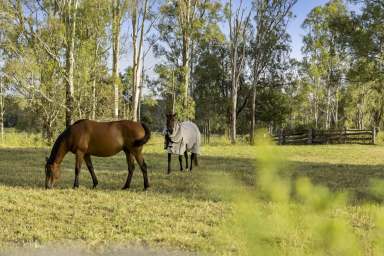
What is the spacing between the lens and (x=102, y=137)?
335 inches

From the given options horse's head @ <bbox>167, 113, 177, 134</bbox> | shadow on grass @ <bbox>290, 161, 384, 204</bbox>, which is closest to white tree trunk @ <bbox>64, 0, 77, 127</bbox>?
horse's head @ <bbox>167, 113, 177, 134</bbox>

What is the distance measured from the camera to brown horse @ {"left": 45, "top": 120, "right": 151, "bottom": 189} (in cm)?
845

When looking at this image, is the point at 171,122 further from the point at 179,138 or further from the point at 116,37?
the point at 116,37

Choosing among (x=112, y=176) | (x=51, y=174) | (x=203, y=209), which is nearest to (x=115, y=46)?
(x=112, y=176)

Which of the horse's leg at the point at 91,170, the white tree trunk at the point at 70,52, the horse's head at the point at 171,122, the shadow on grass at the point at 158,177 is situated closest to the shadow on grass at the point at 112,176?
the shadow on grass at the point at 158,177

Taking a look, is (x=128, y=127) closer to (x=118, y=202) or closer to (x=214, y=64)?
(x=118, y=202)

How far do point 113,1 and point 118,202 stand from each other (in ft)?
55.3

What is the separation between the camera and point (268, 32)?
33.3m

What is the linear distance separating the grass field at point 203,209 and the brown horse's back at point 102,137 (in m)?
0.74

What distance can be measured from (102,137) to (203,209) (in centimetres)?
292

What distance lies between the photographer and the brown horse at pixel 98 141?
8453mm

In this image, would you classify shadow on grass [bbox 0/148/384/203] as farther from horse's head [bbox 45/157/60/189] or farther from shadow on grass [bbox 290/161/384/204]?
horse's head [bbox 45/157/60/189]

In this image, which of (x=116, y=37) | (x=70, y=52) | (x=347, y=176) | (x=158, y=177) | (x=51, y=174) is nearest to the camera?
(x=51, y=174)

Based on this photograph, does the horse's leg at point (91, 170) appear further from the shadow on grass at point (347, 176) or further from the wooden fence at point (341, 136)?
the wooden fence at point (341, 136)
